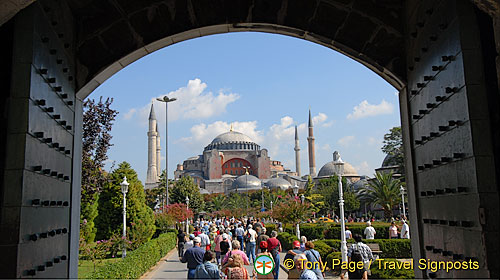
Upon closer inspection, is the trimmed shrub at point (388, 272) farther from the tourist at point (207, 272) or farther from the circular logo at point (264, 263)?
the tourist at point (207, 272)

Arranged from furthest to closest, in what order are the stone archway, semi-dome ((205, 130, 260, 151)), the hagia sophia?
semi-dome ((205, 130, 260, 151))
the hagia sophia
the stone archway

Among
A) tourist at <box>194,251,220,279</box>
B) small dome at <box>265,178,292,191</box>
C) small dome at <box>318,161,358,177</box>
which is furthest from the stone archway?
small dome at <box>265,178,292,191</box>

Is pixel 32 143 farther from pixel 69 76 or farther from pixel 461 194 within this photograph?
pixel 461 194

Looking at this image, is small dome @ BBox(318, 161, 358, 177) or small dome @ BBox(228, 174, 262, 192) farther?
small dome @ BBox(228, 174, 262, 192)

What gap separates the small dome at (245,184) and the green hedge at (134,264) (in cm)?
5555

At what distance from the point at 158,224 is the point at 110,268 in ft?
54.7

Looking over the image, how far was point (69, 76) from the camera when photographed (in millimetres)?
4078

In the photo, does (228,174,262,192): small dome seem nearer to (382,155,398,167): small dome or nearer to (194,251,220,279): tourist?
(382,155,398,167): small dome

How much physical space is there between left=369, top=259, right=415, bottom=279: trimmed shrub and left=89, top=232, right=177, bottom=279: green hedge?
5.31 meters

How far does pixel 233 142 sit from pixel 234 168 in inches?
209

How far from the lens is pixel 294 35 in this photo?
462 cm

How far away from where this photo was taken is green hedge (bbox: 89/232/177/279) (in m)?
8.27

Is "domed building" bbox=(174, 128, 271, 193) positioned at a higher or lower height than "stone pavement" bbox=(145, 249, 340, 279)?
higher

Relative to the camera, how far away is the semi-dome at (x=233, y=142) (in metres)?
86.9
